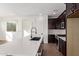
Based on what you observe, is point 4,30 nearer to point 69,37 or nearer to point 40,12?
point 69,37

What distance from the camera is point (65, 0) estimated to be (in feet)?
2.29

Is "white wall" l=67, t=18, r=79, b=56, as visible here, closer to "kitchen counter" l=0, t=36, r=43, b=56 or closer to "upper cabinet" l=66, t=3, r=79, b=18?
"upper cabinet" l=66, t=3, r=79, b=18

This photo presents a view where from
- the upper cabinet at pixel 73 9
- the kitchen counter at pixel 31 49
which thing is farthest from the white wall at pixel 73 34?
the kitchen counter at pixel 31 49

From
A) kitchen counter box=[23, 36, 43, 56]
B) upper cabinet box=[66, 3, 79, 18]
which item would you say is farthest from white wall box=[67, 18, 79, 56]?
kitchen counter box=[23, 36, 43, 56]

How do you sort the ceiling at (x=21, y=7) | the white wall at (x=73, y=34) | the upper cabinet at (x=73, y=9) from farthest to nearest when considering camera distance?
the white wall at (x=73, y=34) → the ceiling at (x=21, y=7) → the upper cabinet at (x=73, y=9)

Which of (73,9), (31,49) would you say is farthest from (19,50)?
(73,9)

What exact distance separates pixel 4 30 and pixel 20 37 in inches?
42.5

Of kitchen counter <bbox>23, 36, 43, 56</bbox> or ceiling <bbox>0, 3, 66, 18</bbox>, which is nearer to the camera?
kitchen counter <bbox>23, 36, 43, 56</bbox>

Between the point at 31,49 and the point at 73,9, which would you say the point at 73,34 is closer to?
the point at 73,9

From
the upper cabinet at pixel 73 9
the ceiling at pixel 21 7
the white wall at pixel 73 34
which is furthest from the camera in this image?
the white wall at pixel 73 34

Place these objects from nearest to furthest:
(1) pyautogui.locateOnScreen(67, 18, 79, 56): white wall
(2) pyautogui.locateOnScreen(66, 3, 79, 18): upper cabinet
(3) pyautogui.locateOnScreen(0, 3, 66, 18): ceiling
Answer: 1. (2) pyautogui.locateOnScreen(66, 3, 79, 18): upper cabinet
2. (3) pyautogui.locateOnScreen(0, 3, 66, 18): ceiling
3. (1) pyautogui.locateOnScreen(67, 18, 79, 56): white wall

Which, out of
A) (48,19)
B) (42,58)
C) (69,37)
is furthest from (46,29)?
(42,58)

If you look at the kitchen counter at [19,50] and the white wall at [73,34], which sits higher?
the white wall at [73,34]

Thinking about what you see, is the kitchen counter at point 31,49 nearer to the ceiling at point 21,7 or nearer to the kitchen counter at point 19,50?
the kitchen counter at point 19,50
